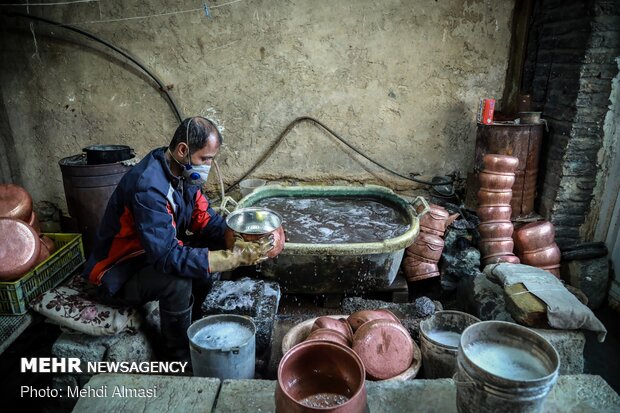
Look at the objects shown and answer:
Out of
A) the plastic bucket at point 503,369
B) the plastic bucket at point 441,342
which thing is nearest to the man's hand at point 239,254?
the plastic bucket at point 441,342

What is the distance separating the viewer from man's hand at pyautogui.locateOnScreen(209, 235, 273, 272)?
2.62 meters

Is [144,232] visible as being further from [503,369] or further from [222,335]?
[503,369]

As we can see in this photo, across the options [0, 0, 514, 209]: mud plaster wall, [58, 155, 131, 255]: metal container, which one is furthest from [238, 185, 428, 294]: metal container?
[58, 155, 131, 255]: metal container

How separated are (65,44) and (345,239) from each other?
4083mm

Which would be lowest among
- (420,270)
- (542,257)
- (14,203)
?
(420,270)

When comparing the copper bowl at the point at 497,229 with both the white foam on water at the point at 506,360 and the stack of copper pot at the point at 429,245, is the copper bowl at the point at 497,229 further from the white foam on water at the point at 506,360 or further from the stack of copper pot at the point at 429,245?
the white foam on water at the point at 506,360

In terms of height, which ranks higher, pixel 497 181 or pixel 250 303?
pixel 497 181

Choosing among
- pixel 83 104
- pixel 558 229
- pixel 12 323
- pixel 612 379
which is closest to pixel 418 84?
pixel 558 229

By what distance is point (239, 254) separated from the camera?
8.63 feet

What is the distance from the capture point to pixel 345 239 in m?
3.73

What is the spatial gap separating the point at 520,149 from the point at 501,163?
403 mm

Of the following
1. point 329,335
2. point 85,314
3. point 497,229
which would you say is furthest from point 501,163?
point 85,314

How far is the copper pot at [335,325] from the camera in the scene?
2490 millimetres

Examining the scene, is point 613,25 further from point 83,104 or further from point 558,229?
point 83,104
